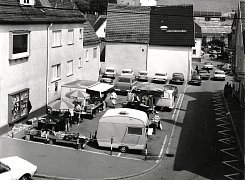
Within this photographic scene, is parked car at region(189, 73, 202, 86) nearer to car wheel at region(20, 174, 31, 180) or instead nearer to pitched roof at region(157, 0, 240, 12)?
car wheel at region(20, 174, 31, 180)

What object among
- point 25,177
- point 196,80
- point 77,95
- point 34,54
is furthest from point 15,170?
point 196,80

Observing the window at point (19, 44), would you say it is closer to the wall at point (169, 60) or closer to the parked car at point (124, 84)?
the parked car at point (124, 84)

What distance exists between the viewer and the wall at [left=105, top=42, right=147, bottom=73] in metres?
55.7

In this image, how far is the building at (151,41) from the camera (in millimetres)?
55062

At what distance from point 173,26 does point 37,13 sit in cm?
2961

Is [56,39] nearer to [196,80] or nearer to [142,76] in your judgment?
[142,76]

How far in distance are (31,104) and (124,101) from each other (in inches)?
466

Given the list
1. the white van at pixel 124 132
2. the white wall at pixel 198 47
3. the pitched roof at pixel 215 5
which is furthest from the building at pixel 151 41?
the pitched roof at pixel 215 5

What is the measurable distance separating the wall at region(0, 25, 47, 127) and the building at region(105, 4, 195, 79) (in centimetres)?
2609

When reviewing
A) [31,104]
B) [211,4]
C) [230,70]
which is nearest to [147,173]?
[31,104]

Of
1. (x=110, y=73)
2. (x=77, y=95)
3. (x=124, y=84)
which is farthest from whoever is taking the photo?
(x=110, y=73)

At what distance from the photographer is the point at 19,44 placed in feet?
88.5

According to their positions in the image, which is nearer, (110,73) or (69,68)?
(69,68)

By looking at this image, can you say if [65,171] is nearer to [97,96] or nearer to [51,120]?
[51,120]
